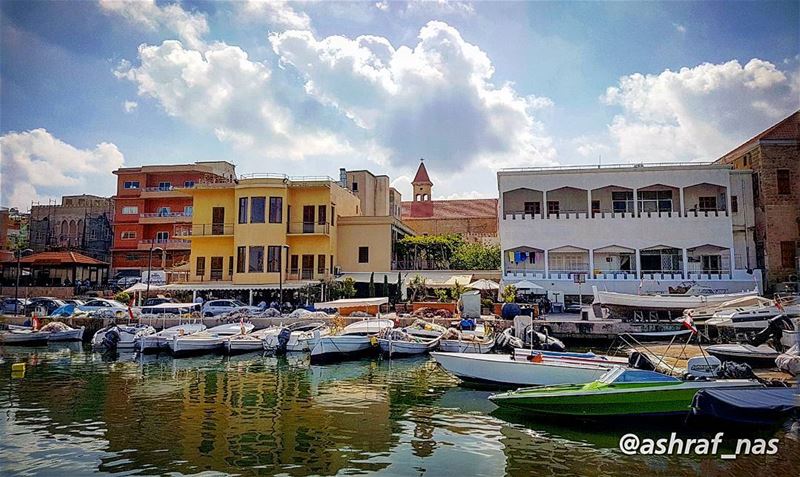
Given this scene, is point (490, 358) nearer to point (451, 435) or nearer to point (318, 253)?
point (451, 435)

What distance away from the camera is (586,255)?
36219 millimetres

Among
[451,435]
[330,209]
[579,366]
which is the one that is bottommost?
[451,435]

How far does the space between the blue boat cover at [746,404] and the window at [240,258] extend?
29810 millimetres

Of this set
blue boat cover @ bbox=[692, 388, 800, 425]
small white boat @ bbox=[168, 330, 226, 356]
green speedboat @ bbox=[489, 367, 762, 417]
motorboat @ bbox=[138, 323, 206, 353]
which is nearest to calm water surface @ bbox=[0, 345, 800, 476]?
green speedboat @ bbox=[489, 367, 762, 417]

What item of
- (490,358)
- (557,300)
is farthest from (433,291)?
(490,358)

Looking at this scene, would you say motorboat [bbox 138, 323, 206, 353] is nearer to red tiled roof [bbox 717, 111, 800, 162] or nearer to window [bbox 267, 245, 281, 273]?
window [bbox 267, 245, 281, 273]

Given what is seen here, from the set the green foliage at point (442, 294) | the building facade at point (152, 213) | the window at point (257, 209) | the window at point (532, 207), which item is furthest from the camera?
the building facade at point (152, 213)

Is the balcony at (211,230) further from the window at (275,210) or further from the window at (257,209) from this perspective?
the window at (275,210)

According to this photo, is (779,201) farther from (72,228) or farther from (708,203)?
(72,228)

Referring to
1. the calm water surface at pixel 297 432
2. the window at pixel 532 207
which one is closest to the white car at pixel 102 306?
the calm water surface at pixel 297 432

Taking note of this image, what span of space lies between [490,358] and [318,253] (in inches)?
888

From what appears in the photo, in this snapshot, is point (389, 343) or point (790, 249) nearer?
point (389, 343)

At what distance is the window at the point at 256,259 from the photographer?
35406 mm

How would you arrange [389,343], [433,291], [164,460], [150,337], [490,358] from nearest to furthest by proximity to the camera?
[164,460] → [490,358] → [389,343] → [150,337] → [433,291]
